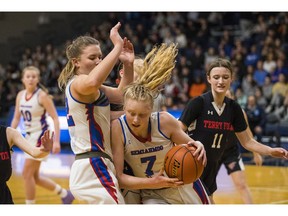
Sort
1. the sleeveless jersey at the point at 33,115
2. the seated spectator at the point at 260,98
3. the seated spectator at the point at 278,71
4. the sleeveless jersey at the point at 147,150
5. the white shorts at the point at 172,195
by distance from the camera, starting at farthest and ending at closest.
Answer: the seated spectator at the point at 278,71
the seated spectator at the point at 260,98
the sleeveless jersey at the point at 33,115
the white shorts at the point at 172,195
the sleeveless jersey at the point at 147,150

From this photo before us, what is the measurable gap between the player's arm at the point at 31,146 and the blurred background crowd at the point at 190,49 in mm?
8512

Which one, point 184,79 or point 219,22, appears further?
point 219,22

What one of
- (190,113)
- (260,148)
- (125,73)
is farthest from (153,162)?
(260,148)

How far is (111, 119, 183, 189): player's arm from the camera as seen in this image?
13.4ft

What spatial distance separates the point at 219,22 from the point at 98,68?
14.7 meters

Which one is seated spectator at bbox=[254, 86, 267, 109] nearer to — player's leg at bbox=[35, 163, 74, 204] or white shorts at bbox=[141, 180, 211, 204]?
player's leg at bbox=[35, 163, 74, 204]

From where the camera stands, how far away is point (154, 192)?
446 cm

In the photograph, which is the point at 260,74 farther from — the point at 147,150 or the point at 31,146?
the point at 31,146

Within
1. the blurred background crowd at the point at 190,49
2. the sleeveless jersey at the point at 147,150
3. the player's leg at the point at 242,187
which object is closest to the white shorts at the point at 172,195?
the sleeveless jersey at the point at 147,150

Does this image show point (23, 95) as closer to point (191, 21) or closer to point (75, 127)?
point (75, 127)

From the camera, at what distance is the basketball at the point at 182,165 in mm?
4098

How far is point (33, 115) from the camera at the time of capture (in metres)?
8.58

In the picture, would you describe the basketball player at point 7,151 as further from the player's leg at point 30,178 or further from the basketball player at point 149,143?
the player's leg at point 30,178

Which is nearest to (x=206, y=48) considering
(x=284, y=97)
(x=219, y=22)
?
(x=219, y=22)
